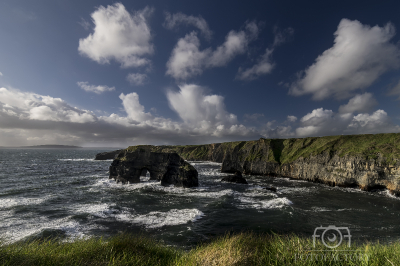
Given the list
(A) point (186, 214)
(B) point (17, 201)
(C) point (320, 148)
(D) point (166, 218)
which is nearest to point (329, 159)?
(C) point (320, 148)

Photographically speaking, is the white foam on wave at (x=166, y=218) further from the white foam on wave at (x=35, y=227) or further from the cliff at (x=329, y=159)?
the cliff at (x=329, y=159)

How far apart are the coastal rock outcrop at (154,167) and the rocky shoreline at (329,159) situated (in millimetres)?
4436

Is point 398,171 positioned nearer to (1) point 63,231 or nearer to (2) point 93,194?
(1) point 63,231

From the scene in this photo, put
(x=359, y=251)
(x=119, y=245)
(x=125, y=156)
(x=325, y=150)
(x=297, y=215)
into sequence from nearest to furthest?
1. (x=359, y=251)
2. (x=119, y=245)
3. (x=297, y=215)
4. (x=125, y=156)
5. (x=325, y=150)

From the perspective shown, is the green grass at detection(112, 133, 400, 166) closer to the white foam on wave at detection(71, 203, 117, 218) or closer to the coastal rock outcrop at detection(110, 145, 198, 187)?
the coastal rock outcrop at detection(110, 145, 198, 187)

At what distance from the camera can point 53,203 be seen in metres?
28.9

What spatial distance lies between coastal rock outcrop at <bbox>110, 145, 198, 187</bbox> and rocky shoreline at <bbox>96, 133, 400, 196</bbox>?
14.6ft

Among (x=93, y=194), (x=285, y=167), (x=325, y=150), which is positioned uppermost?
(x=325, y=150)

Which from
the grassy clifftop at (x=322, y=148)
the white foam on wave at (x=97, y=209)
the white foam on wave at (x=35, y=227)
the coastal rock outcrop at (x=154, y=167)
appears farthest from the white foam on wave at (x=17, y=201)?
the grassy clifftop at (x=322, y=148)

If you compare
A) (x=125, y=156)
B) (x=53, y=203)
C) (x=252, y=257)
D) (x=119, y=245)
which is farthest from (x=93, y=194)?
(x=252, y=257)

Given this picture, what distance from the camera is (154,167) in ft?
163

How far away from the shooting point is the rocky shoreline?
130ft

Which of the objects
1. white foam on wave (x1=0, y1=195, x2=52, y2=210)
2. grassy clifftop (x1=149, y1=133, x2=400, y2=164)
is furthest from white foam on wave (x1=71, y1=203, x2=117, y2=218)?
grassy clifftop (x1=149, y1=133, x2=400, y2=164)

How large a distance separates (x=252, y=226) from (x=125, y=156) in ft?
133
